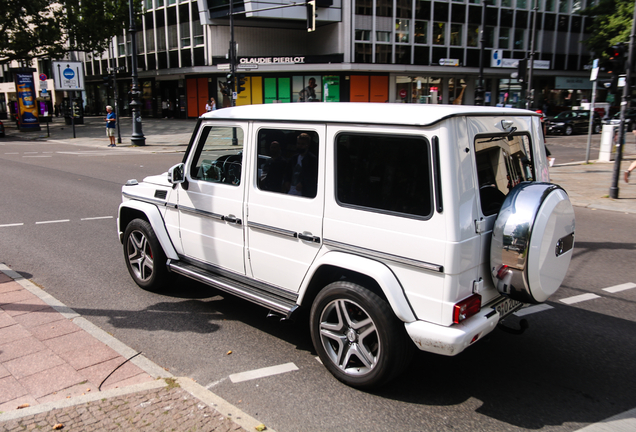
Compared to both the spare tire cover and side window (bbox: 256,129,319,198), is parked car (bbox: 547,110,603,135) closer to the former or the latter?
the spare tire cover

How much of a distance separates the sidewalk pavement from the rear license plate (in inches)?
72.6

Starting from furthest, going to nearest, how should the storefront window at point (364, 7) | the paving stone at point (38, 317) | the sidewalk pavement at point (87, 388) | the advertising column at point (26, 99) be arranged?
1. the storefront window at point (364, 7)
2. the advertising column at point (26, 99)
3. the paving stone at point (38, 317)
4. the sidewalk pavement at point (87, 388)

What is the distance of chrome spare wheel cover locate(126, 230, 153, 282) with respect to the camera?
5.55 m

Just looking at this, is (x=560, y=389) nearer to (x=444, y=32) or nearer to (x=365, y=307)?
(x=365, y=307)

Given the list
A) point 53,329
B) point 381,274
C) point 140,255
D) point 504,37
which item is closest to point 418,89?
point 504,37

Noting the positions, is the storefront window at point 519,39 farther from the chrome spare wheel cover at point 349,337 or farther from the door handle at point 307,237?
the chrome spare wheel cover at point 349,337

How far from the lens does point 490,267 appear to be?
3.48 meters

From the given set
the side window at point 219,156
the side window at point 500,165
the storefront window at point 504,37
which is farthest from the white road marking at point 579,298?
the storefront window at point 504,37

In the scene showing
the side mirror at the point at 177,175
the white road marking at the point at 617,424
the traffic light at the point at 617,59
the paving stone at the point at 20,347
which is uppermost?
the traffic light at the point at 617,59

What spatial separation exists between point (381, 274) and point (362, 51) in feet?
128

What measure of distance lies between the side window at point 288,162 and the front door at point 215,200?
0.86 feet

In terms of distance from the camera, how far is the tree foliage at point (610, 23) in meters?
35.0

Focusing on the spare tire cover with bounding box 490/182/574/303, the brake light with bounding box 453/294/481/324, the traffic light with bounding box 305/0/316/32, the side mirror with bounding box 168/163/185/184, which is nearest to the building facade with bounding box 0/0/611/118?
the traffic light with bounding box 305/0/316/32

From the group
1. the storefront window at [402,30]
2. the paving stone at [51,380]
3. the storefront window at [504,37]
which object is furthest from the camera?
the storefront window at [504,37]
